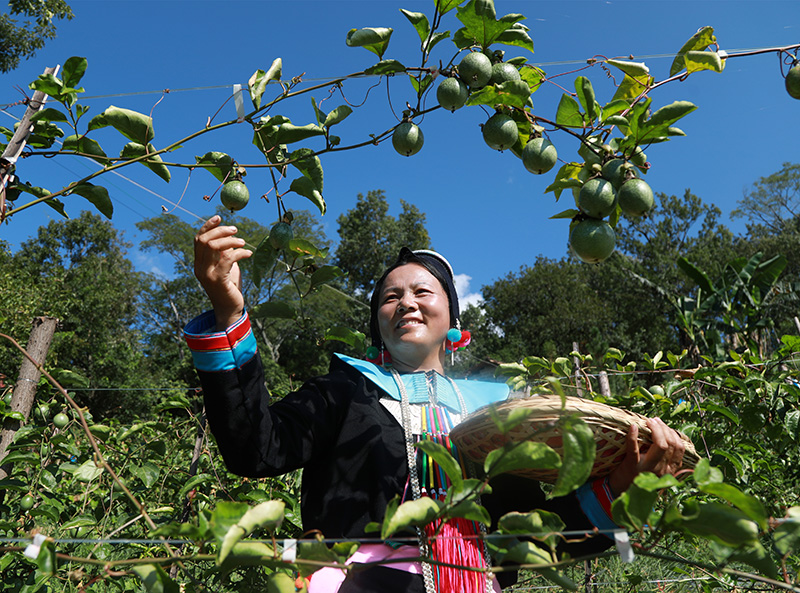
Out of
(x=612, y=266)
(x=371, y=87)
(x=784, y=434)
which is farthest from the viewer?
(x=612, y=266)

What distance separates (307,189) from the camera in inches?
41.8

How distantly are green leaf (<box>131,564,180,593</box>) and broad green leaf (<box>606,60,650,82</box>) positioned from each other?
100cm

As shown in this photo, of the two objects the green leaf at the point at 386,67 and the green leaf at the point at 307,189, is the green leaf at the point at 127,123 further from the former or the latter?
the green leaf at the point at 386,67

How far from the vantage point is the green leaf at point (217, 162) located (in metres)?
1.01

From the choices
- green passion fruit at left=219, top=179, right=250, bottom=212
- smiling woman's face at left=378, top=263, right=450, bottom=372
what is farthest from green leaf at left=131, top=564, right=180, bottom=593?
smiling woman's face at left=378, top=263, right=450, bottom=372

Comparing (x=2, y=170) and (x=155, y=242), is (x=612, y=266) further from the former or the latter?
(x=2, y=170)

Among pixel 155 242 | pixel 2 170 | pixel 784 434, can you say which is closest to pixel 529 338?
pixel 155 242

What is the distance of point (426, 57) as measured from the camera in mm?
970

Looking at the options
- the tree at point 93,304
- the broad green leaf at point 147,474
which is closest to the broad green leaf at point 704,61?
the broad green leaf at point 147,474

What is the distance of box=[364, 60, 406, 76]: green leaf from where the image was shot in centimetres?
94

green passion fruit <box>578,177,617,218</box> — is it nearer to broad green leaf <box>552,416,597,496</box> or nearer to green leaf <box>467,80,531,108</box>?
green leaf <box>467,80,531,108</box>

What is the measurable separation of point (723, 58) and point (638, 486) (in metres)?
0.82

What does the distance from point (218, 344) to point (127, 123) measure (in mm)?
409

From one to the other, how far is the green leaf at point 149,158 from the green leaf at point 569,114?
0.69m
